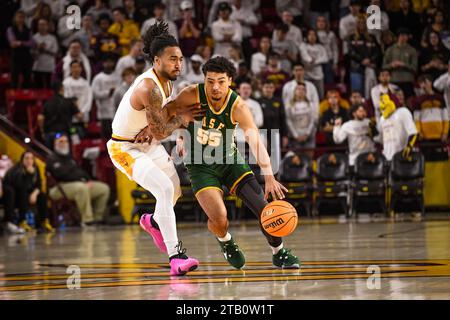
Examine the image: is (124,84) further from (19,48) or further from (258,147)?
(258,147)

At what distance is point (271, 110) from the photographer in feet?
56.0

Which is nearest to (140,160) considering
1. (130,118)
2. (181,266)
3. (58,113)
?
(130,118)

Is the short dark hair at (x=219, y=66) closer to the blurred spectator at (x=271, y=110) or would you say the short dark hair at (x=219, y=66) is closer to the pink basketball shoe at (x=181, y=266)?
the pink basketball shoe at (x=181, y=266)

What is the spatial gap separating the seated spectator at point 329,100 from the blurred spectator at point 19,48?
5.98m

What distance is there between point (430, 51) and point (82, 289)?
12.4 metres

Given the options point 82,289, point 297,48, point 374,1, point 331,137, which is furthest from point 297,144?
point 82,289

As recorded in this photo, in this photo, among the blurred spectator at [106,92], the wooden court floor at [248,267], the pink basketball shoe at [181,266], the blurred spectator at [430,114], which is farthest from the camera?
the blurred spectator at [106,92]

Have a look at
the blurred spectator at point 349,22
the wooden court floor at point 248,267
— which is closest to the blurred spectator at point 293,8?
the blurred spectator at point 349,22

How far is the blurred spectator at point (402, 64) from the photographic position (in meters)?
18.1

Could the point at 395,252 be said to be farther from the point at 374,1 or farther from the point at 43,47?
the point at 43,47

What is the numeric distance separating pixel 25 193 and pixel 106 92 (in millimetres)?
2615

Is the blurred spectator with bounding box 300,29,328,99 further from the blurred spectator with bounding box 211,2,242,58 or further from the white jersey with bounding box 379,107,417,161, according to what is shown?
the white jersey with bounding box 379,107,417,161

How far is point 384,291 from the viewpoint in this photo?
6.91m

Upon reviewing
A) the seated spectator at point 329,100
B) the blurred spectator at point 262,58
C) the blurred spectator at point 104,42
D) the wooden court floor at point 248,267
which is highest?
the blurred spectator at point 104,42
